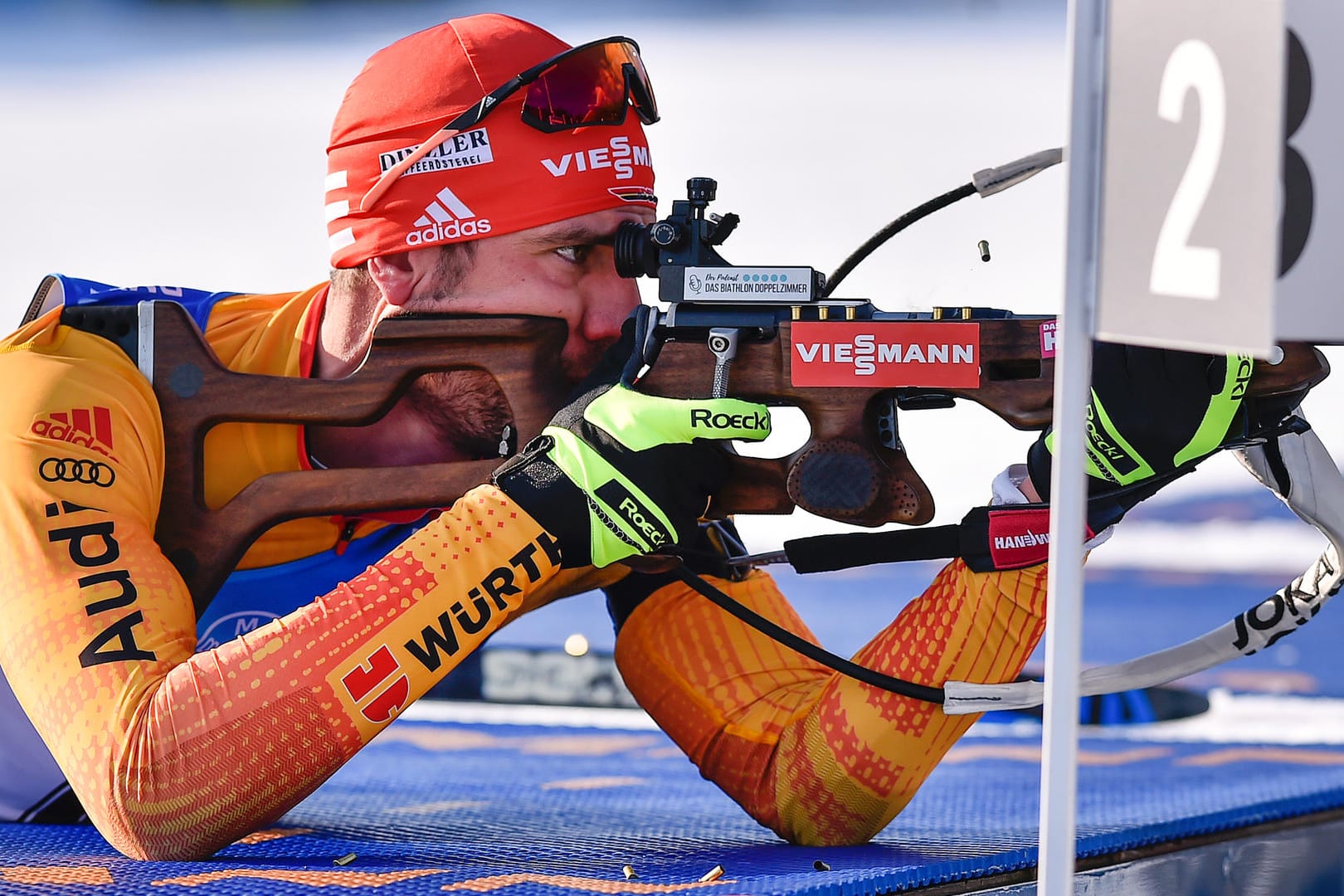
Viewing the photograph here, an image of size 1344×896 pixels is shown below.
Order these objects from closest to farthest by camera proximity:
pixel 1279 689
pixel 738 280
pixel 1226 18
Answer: pixel 1226 18
pixel 738 280
pixel 1279 689

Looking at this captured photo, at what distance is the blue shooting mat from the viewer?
1032mm

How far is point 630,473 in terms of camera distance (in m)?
1.09

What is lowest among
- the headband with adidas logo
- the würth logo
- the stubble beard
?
the würth logo

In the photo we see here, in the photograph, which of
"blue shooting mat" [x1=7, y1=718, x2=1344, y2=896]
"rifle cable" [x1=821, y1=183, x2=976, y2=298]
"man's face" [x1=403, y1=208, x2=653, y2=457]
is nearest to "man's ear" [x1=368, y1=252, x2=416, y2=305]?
"man's face" [x1=403, y1=208, x2=653, y2=457]

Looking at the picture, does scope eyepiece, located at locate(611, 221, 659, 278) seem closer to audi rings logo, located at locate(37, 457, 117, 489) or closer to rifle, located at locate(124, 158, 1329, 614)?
rifle, located at locate(124, 158, 1329, 614)

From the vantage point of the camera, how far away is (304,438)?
53.0 inches

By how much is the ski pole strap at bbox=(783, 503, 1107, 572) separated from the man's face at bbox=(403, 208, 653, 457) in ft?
0.94

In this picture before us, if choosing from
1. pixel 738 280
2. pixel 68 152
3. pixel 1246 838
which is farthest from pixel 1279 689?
pixel 68 152

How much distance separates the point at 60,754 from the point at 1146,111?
920 mm

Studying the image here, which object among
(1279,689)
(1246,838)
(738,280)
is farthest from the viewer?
(1279,689)

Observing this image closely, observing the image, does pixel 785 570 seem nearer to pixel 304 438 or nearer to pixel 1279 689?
pixel 1279 689

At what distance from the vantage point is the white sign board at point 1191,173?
2.22 ft

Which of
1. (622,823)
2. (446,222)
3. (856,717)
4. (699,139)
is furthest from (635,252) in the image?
(699,139)

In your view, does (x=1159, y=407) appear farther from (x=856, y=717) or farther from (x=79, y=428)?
(x=79, y=428)
